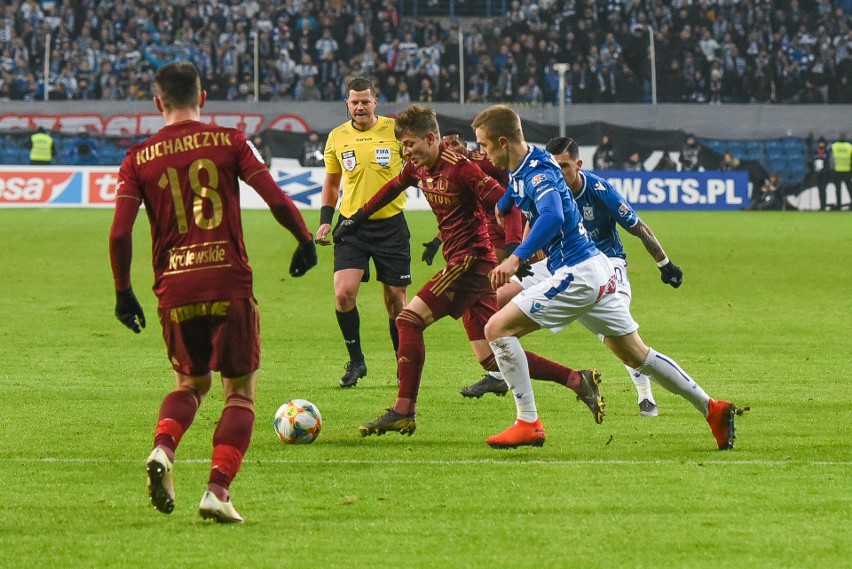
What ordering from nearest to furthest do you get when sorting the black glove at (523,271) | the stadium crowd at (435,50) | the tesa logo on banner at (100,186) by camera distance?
the black glove at (523,271), the tesa logo on banner at (100,186), the stadium crowd at (435,50)

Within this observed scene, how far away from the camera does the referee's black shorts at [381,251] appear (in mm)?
10281

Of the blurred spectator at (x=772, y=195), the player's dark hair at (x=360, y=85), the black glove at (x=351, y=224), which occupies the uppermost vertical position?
the player's dark hair at (x=360, y=85)

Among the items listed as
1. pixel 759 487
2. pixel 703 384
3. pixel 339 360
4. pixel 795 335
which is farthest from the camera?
pixel 795 335

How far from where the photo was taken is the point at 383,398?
9.36 metres

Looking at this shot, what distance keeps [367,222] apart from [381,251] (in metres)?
0.27

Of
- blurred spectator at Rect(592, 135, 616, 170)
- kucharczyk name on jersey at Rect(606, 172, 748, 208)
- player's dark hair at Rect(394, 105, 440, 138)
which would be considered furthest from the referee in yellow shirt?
blurred spectator at Rect(592, 135, 616, 170)

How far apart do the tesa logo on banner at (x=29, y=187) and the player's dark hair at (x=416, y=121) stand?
22.2 meters

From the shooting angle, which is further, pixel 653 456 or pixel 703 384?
pixel 703 384

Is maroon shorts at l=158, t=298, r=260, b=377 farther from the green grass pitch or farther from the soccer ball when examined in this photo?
the soccer ball

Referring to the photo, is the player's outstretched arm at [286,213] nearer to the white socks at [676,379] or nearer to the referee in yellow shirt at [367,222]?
the white socks at [676,379]

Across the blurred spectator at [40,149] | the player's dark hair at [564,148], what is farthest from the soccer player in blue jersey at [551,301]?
the blurred spectator at [40,149]

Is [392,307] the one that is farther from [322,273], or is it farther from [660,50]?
[660,50]

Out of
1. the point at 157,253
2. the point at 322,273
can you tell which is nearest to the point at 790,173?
the point at 322,273

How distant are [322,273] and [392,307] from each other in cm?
885
